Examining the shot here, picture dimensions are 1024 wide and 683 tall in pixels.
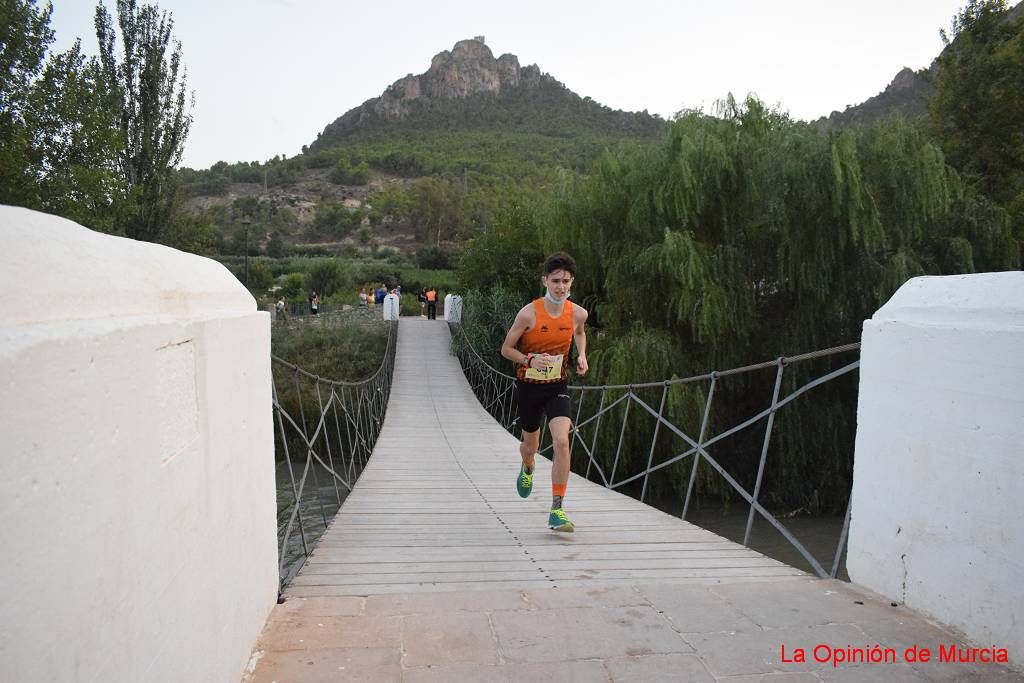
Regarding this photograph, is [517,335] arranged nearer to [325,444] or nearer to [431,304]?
[325,444]

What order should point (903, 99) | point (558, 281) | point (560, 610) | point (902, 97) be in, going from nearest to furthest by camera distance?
point (560, 610) < point (558, 281) < point (903, 99) < point (902, 97)

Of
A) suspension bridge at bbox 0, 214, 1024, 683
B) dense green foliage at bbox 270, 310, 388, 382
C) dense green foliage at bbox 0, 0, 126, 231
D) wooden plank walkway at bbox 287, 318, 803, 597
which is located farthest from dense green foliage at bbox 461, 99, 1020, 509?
dense green foliage at bbox 270, 310, 388, 382

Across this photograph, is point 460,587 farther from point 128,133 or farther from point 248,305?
point 128,133

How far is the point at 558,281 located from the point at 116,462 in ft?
8.67

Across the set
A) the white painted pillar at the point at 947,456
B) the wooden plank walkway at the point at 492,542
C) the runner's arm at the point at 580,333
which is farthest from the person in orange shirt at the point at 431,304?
the white painted pillar at the point at 947,456

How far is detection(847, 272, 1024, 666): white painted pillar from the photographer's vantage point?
196 cm

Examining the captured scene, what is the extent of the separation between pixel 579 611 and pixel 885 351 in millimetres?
1245

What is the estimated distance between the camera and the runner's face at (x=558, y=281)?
361 cm

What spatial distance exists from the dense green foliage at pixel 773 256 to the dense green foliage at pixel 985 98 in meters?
4.73

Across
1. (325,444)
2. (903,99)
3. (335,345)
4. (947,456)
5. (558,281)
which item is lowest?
(325,444)

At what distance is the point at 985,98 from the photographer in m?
13.8

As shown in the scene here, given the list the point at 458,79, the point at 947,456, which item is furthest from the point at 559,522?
the point at 458,79

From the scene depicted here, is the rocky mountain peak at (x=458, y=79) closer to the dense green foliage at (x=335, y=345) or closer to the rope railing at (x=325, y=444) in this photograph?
the dense green foliage at (x=335, y=345)

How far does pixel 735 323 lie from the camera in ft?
29.4
